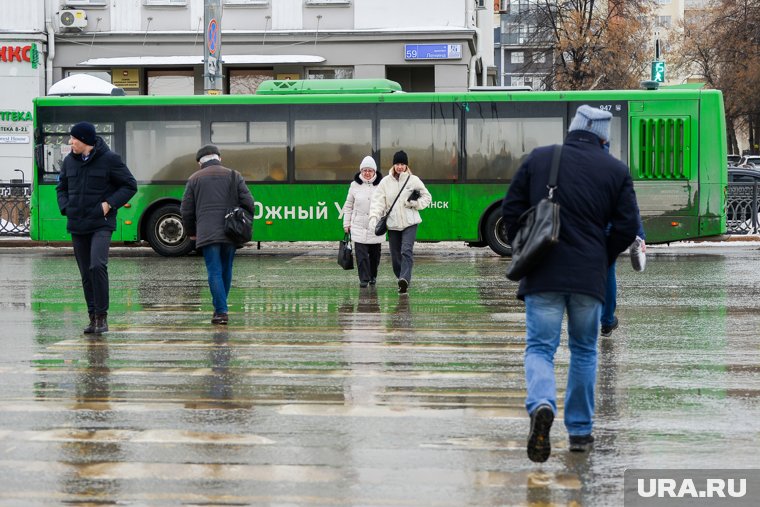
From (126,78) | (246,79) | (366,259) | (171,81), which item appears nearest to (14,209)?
(126,78)

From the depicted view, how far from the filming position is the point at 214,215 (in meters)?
12.5

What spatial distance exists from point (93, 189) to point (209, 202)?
1.23m

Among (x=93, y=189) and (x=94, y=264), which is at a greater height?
(x=93, y=189)

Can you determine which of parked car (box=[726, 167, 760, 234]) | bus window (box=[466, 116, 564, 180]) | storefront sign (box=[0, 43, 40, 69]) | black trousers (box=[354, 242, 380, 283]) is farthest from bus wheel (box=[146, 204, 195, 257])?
storefront sign (box=[0, 43, 40, 69])

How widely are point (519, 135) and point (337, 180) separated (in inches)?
132

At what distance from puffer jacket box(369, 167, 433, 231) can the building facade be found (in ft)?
60.8

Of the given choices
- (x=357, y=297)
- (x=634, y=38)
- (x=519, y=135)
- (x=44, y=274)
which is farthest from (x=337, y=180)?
(x=634, y=38)

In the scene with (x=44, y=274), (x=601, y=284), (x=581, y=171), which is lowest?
(x=44, y=274)

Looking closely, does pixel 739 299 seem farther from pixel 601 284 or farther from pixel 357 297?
Result: pixel 601 284

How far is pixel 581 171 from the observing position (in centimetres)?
670

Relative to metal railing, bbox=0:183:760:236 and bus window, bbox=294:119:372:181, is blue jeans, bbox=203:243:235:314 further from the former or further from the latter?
metal railing, bbox=0:183:760:236

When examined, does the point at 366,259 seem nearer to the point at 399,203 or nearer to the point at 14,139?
the point at 399,203

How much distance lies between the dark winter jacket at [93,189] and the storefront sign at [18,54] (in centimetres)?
2363

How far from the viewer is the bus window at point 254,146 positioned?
24078mm
